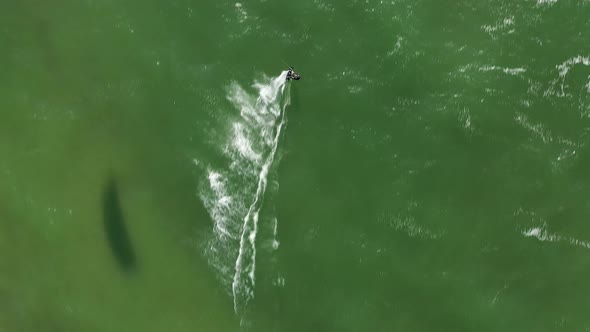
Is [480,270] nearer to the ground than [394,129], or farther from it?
nearer to the ground

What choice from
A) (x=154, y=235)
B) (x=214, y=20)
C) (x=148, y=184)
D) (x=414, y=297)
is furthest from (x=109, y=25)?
(x=414, y=297)

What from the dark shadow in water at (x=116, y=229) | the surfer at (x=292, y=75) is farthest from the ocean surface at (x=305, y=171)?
the surfer at (x=292, y=75)

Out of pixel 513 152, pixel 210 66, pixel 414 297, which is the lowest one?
pixel 414 297

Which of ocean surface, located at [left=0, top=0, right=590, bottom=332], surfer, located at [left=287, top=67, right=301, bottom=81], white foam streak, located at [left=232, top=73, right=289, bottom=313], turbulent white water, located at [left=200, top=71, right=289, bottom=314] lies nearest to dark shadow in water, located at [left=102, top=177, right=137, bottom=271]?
ocean surface, located at [left=0, top=0, right=590, bottom=332]

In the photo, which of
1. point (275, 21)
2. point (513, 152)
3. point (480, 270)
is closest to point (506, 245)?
point (480, 270)

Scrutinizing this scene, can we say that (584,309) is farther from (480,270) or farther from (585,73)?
(585,73)
